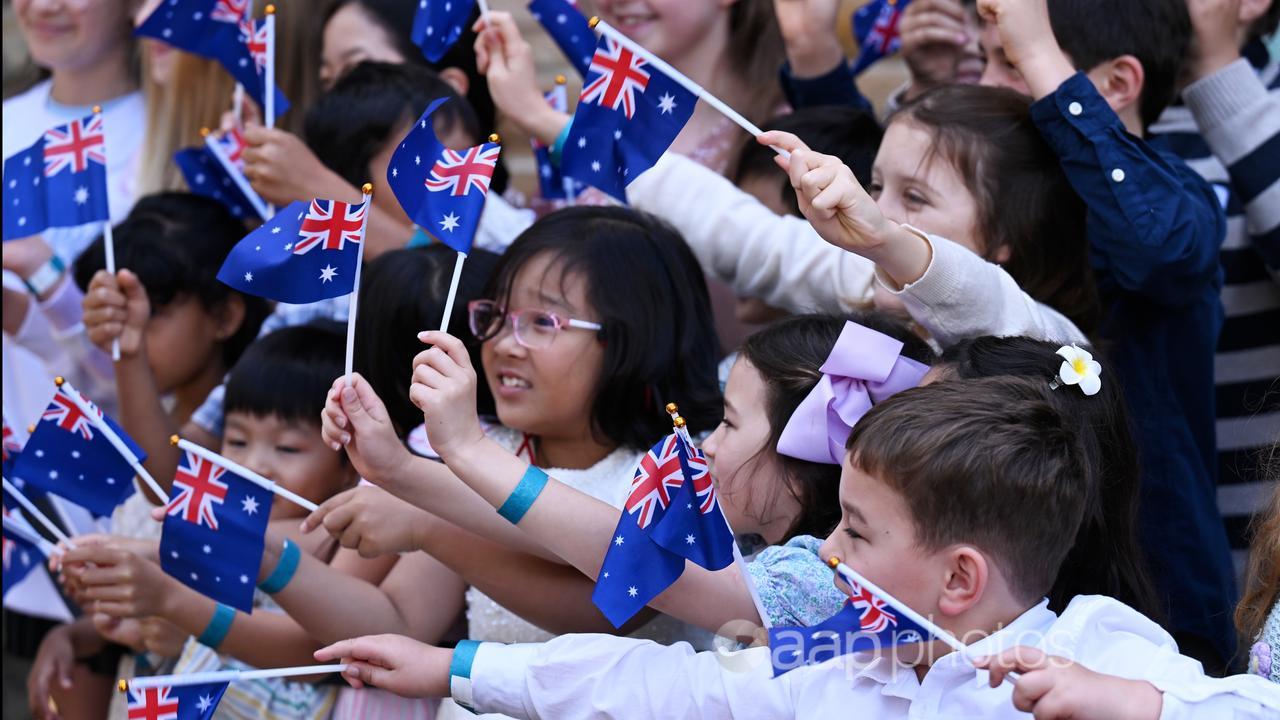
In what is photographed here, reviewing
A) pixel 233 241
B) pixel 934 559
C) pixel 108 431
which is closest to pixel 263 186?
pixel 233 241

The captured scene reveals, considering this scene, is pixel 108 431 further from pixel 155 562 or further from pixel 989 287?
pixel 989 287

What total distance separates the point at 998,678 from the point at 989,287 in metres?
0.83

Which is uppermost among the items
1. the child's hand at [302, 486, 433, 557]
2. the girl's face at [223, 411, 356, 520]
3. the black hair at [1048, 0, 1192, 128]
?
the black hair at [1048, 0, 1192, 128]

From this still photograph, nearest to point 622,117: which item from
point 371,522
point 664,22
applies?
point 371,522

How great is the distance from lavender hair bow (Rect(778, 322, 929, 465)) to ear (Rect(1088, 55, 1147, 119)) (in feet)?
2.93

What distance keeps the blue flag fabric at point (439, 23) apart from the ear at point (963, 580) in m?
1.89

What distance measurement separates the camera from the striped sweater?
3105 millimetres

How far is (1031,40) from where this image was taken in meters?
2.80

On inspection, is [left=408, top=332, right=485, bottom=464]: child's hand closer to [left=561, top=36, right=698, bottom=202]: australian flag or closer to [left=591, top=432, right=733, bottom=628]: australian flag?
[left=591, top=432, right=733, bottom=628]: australian flag

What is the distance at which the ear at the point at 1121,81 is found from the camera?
9.82 ft

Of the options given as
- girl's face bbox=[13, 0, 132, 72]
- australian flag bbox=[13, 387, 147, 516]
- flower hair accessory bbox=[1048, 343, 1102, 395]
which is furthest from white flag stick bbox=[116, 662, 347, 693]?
girl's face bbox=[13, 0, 132, 72]

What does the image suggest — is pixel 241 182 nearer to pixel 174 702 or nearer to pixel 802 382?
pixel 174 702

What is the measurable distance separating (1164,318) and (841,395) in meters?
0.82

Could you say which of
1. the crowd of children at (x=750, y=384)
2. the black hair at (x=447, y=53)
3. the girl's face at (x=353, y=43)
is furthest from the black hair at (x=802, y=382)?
the girl's face at (x=353, y=43)
